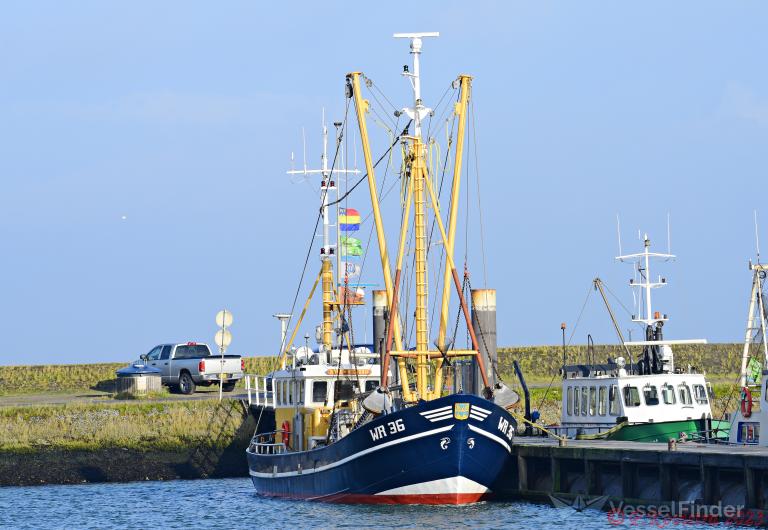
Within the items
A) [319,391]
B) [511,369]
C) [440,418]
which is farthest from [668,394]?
[511,369]

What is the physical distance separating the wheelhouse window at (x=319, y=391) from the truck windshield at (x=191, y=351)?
17056 millimetres

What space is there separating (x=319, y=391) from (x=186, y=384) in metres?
16.4

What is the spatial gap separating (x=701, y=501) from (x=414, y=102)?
13056mm

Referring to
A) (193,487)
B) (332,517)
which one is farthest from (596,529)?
(193,487)

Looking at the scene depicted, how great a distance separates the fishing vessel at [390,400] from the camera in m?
33.6

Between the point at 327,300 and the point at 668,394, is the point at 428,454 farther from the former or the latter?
the point at 327,300

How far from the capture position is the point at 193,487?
44531mm

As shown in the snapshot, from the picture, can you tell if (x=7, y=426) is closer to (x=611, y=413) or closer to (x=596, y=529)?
(x=611, y=413)

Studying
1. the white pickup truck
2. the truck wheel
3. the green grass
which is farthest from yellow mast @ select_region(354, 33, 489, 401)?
the truck wheel

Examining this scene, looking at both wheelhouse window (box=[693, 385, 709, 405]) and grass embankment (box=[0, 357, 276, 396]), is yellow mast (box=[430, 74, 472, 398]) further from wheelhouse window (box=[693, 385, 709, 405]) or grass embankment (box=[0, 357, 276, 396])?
grass embankment (box=[0, 357, 276, 396])

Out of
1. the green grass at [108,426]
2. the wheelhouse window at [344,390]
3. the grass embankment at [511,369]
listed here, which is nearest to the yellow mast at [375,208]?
the wheelhouse window at [344,390]

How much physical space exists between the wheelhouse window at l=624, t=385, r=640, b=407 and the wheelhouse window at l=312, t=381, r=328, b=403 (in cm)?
858

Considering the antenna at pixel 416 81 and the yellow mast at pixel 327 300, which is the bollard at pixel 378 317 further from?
the antenna at pixel 416 81

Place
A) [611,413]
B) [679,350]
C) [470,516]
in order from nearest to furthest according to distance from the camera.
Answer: [470,516] → [611,413] → [679,350]
